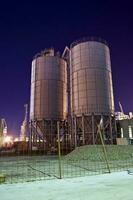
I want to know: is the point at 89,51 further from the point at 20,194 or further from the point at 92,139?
the point at 20,194

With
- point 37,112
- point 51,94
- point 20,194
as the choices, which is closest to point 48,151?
point 37,112

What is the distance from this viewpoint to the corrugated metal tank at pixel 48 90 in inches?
1580

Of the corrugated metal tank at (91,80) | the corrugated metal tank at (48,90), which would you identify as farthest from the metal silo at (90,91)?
the corrugated metal tank at (48,90)

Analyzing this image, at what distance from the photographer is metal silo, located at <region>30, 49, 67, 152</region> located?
39.2m

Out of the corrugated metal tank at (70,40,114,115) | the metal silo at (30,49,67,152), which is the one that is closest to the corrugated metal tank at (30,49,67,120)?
the metal silo at (30,49,67,152)

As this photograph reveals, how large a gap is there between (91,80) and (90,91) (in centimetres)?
174

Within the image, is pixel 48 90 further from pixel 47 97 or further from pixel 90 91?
pixel 90 91

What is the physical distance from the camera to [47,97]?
133 feet

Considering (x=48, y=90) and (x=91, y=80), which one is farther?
(x=48, y=90)

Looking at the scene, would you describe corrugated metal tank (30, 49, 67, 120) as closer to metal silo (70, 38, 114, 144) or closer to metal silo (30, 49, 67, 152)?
metal silo (30, 49, 67, 152)

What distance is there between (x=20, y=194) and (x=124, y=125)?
3582 centimetres

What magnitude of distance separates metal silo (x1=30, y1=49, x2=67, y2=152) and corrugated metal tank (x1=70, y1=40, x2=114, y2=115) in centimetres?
604

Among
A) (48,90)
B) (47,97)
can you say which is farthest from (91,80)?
(47,97)

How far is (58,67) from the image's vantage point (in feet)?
141
